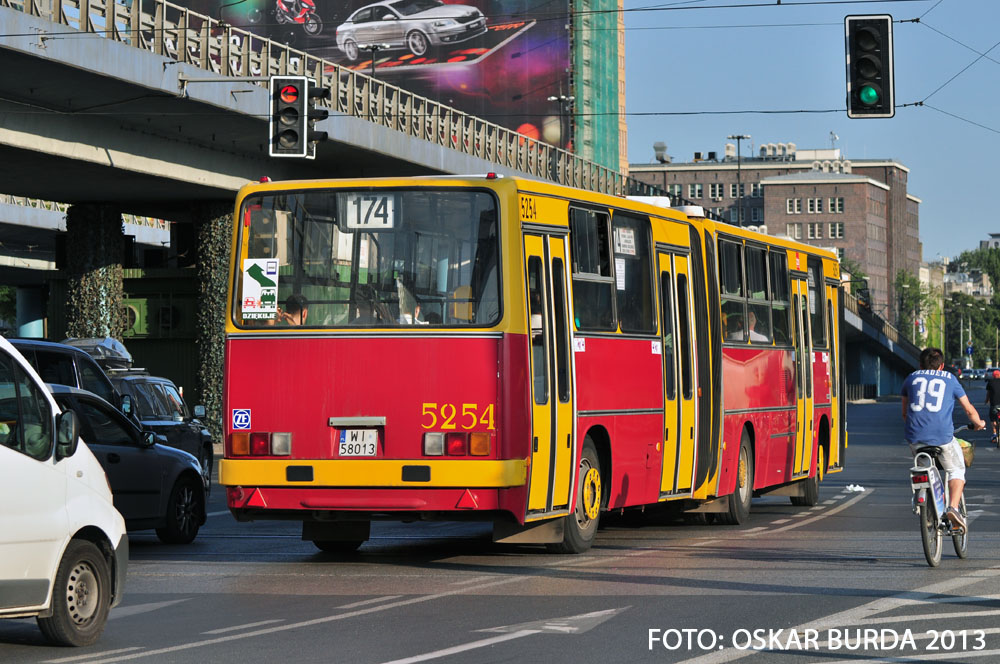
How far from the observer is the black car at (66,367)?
73.3ft

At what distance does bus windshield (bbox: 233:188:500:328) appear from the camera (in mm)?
14164

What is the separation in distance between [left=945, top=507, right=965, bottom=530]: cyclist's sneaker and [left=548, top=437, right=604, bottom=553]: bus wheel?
3.04m

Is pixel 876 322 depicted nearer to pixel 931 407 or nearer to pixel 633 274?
pixel 633 274

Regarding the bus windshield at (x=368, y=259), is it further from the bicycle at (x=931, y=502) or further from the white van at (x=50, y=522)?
the white van at (x=50, y=522)

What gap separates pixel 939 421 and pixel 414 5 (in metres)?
86.7

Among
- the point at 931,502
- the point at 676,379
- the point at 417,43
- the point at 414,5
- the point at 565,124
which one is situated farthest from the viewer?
the point at 565,124

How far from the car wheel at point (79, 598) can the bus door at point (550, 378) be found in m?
4.60

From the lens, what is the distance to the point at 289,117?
23.9 metres

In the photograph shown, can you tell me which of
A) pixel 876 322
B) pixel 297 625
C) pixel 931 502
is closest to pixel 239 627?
pixel 297 625

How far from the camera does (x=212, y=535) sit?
1905 centimetres

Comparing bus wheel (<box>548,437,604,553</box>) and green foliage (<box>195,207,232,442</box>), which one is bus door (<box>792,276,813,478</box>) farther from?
green foliage (<box>195,207,232,442</box>)

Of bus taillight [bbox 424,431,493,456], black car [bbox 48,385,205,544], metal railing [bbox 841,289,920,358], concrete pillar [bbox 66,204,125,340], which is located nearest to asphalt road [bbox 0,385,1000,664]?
black car [bbox 48,385,205,544]

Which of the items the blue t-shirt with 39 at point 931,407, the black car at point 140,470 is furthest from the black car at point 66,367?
the blue t-shirt with 39 at point 931,407

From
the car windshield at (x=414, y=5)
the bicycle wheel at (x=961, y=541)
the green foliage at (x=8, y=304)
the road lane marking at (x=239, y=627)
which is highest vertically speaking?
the car windshield at (x=414, y=5)
